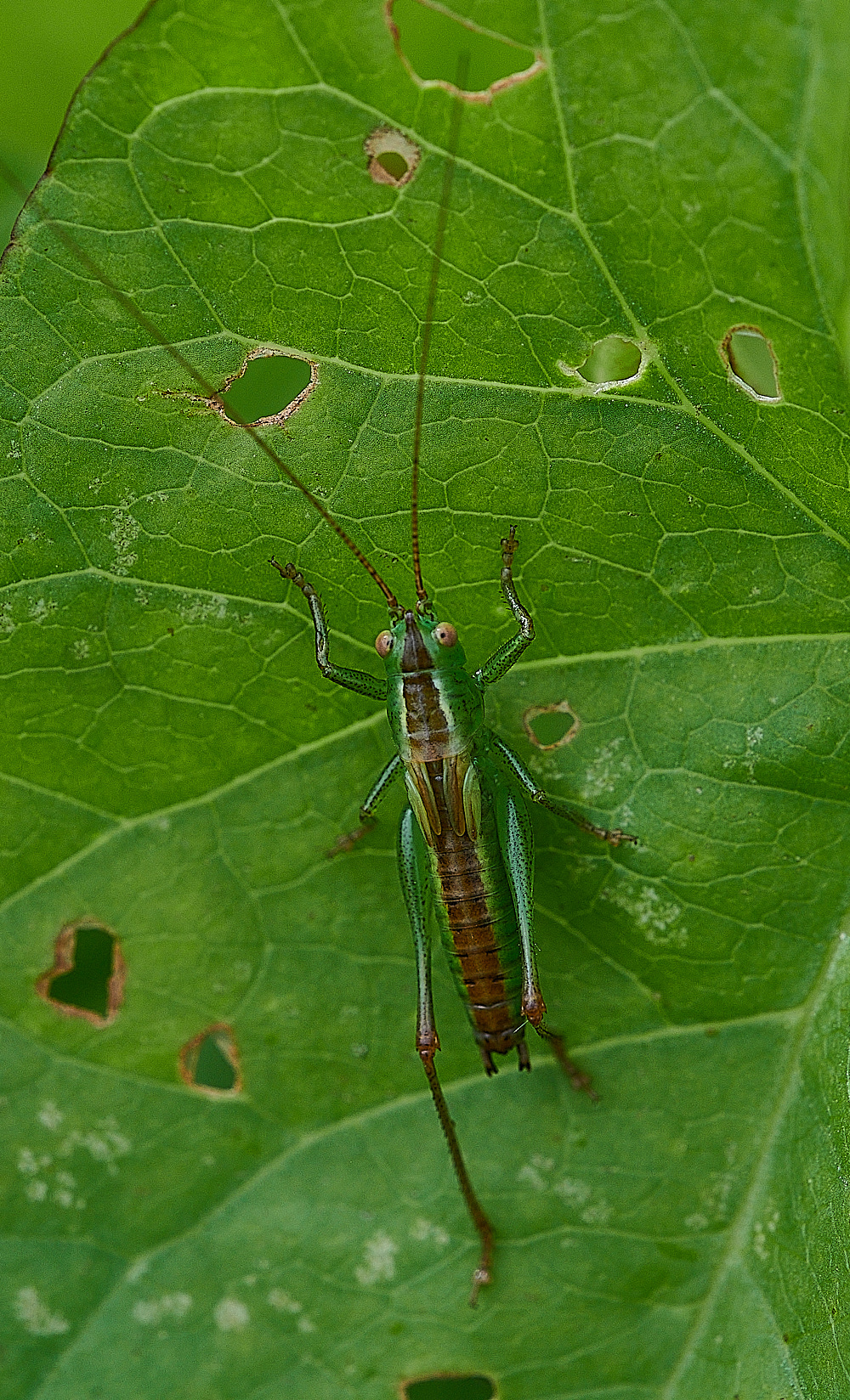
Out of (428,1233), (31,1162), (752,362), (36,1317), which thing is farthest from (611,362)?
(36,1317)

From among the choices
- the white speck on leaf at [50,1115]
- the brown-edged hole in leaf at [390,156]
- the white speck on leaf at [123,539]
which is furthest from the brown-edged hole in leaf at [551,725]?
the white speck on leaf at [50,1115]

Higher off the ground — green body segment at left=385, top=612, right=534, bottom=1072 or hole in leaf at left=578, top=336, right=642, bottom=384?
hole in leaf at left=578, top=336, right=642, bottom=384

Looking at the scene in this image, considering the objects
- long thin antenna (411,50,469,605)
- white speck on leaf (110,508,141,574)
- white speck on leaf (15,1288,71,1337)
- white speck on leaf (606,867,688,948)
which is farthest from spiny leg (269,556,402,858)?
white speck on leaf (15,1288,71,1337)

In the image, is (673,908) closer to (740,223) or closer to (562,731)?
(562,731)

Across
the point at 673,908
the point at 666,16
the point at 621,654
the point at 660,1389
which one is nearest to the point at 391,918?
the point at 673,908

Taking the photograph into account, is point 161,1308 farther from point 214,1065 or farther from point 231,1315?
point 214,1065

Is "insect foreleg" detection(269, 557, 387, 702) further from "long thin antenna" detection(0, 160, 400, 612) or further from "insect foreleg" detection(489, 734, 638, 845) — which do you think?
"insect foreleg" detection(489, 734, 638, 845)
